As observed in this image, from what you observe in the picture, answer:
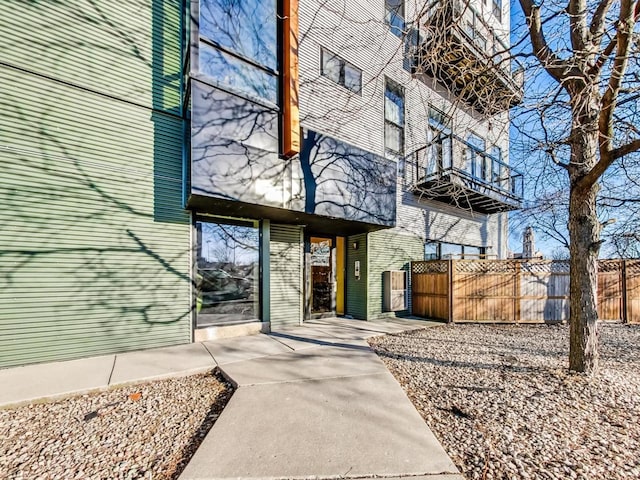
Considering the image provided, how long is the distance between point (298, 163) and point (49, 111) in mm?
3887

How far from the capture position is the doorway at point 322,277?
25.1ft

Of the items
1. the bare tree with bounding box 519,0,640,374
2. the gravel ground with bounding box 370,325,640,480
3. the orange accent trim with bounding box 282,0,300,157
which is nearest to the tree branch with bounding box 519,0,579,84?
the bare tree with bounding box 519,0,640,374

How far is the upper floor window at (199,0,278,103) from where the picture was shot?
4859 millimetres

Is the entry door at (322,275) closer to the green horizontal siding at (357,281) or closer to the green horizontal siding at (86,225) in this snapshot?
the green horizontal siding at (357,281)

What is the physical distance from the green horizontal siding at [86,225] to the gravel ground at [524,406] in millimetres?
4181

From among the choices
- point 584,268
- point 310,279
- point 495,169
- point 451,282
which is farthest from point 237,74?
point 495,169

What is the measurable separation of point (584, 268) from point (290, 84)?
5424mm

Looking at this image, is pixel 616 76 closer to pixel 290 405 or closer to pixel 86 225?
pixel 290 405

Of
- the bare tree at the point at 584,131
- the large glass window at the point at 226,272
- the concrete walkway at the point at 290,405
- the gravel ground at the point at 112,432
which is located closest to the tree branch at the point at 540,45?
the bare tree at the point at 584,131

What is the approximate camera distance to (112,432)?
2.64 metres

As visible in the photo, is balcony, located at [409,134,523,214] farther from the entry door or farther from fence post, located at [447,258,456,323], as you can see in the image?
the entry door

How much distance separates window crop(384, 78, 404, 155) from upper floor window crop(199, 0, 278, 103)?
14.7 feet

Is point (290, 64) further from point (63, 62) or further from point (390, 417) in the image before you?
point (390, 417)

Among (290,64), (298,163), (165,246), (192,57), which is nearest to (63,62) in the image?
(192,57)
